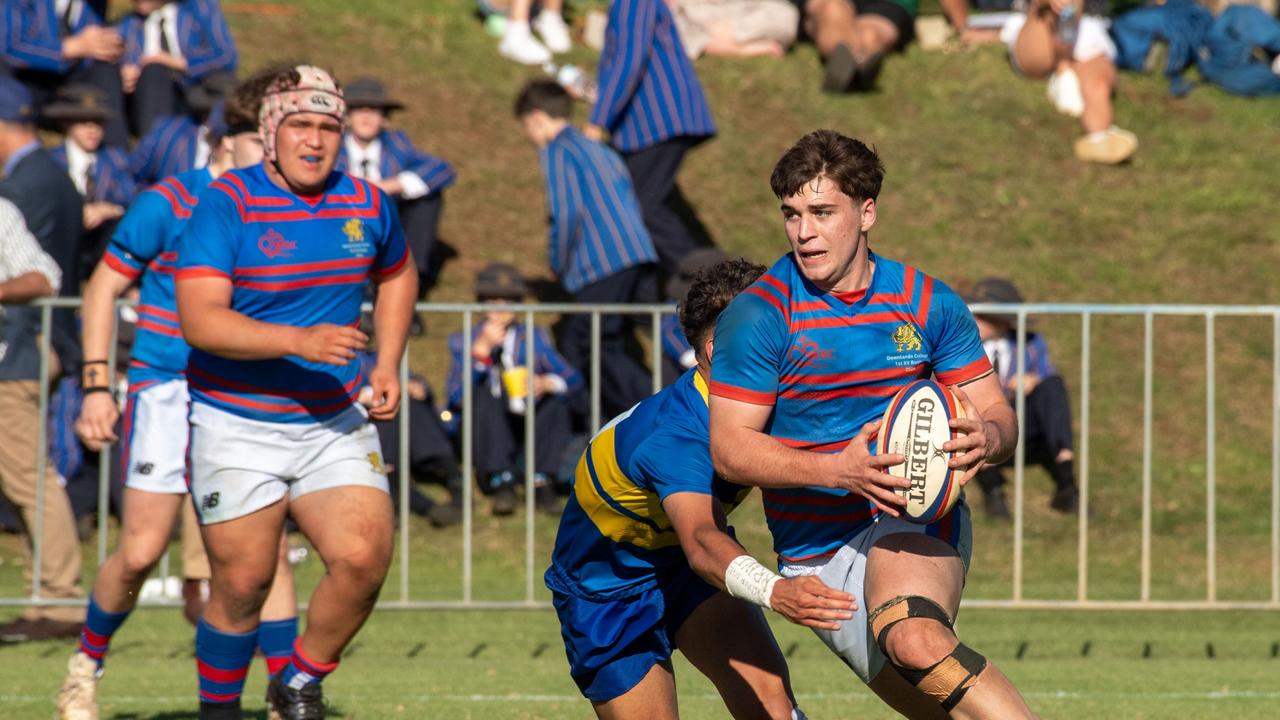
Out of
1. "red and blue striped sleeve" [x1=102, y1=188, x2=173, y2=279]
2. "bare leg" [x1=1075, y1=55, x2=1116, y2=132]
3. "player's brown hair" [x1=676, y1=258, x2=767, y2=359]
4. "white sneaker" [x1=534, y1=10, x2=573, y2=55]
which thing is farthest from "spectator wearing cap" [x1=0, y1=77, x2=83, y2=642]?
"bare leg" [x1=1075, y1=55, x2=1116, y2=132]

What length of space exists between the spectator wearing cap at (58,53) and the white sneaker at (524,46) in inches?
180

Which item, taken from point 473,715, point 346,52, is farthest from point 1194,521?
point 346,52

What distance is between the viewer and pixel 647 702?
16.5 ft

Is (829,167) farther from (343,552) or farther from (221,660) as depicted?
(221,660)

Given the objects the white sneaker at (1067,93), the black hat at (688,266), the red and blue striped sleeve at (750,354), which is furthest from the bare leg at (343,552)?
the white sneaker at (1067,93)

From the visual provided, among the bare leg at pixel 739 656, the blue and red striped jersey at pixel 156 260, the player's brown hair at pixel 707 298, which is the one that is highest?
the player's brown hair at pixel 707 298

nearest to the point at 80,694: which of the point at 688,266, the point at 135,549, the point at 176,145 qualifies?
the point at 135,549

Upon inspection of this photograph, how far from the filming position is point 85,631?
6562 millimetres

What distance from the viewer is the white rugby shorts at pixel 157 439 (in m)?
6.77

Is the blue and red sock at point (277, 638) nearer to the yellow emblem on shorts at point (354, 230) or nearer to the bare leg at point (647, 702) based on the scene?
the yellow emblem on shorts at point (354, 230)

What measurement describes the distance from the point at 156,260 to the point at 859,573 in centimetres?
337

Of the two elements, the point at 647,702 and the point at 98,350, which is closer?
the point at 647,702

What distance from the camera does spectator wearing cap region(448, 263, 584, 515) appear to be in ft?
35.3

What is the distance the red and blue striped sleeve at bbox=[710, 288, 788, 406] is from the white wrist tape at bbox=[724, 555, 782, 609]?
438 millimetres
